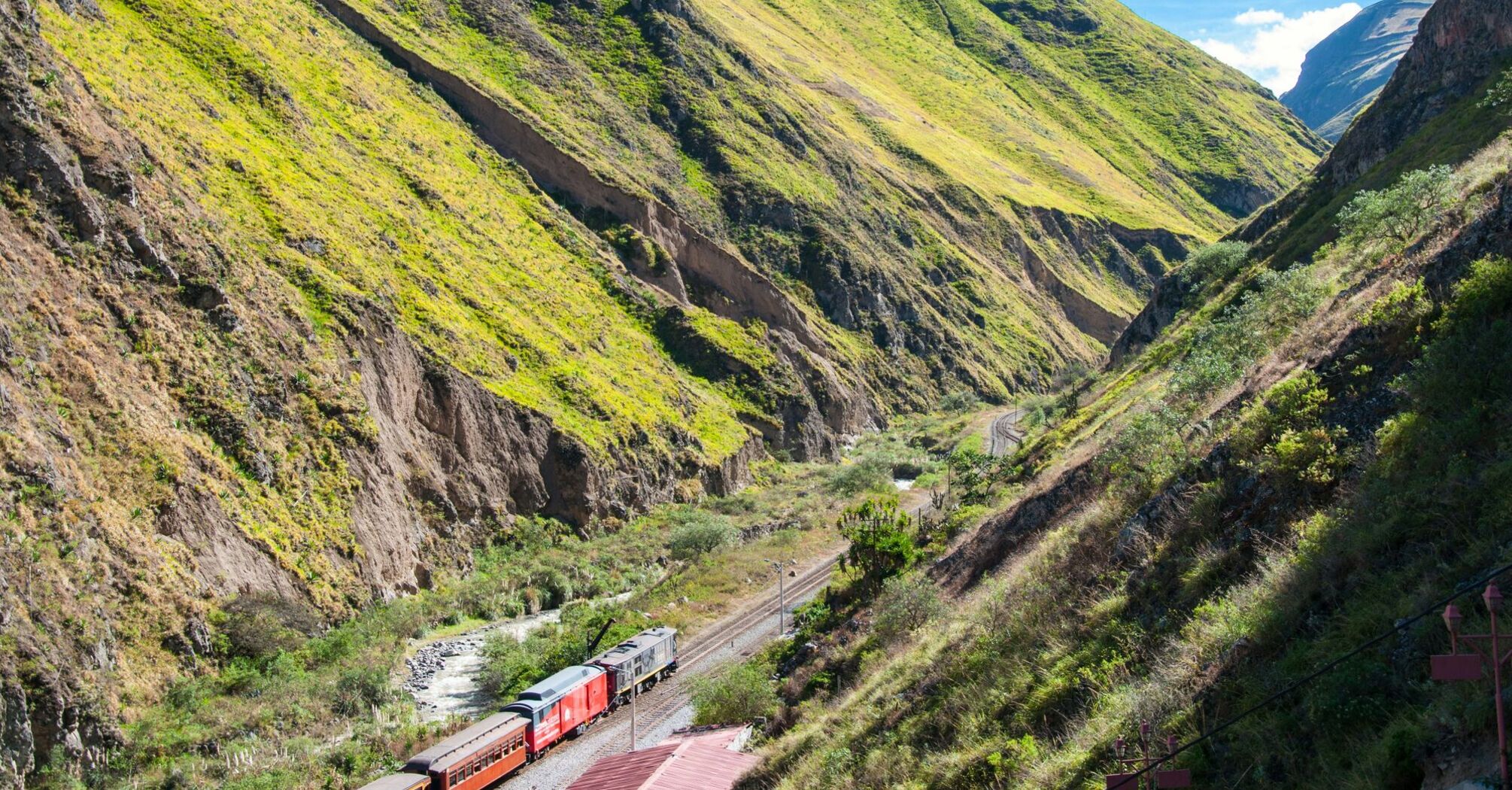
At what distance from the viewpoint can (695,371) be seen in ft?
221

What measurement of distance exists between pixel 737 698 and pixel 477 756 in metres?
6.96

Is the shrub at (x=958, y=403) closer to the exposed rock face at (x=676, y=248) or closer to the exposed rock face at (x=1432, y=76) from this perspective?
the exposed rock face at (x=676, y=248)

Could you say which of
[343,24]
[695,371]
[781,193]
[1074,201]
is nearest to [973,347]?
[781,193]

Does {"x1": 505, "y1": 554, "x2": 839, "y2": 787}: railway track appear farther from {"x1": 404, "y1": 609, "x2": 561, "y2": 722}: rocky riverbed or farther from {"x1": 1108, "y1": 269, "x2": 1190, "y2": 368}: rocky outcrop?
{"x1": 1108, "y1": 269, "x2": 1190, "y2": 368}: rocky outcrop

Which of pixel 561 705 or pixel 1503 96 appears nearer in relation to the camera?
pixel 1503 96

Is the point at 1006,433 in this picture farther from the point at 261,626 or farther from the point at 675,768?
the point at 675,768

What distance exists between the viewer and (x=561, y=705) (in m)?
28.8

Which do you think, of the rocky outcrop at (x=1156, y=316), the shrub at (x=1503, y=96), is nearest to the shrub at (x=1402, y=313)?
the shrub at (x=1503, y=96)

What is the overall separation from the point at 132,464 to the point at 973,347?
8167 centimetres

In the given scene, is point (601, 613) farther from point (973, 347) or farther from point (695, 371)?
point (973, 347)

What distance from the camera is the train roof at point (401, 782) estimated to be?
888 inches

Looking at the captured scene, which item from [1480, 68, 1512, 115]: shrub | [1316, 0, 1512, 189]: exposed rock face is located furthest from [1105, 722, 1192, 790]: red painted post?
[1316, 0, 1512, 189]: exposed rock face

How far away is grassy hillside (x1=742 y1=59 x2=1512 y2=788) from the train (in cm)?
810

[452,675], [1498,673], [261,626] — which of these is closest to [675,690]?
[452,675]
